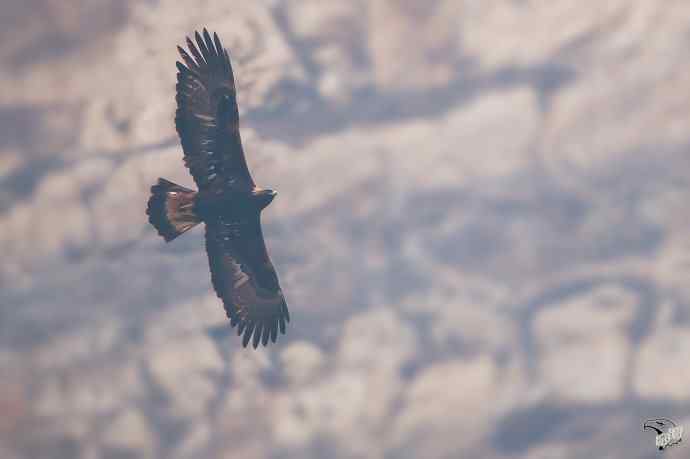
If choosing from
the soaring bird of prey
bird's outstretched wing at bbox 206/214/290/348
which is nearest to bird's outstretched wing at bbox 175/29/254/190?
the soaring bird of prey

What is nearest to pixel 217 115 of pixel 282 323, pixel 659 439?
pixel 282 323

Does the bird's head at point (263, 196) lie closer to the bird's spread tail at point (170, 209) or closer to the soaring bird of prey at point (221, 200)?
the soaring bird of prey at point (221, 200)

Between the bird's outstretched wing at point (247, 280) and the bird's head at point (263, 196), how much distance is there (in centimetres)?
104

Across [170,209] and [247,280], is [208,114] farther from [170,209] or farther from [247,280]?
[247,280]

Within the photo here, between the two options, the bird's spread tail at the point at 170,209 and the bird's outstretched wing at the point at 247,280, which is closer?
the bird's spread tail at the point at 170,209

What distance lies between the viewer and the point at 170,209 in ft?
75.9

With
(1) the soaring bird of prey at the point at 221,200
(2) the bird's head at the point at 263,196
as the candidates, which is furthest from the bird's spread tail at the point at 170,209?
(2) the bird's head at the point at 263,196

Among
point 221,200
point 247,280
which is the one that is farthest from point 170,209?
point 247,280

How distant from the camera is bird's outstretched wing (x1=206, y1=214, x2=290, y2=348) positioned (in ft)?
82.6

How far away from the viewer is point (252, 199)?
24.0m

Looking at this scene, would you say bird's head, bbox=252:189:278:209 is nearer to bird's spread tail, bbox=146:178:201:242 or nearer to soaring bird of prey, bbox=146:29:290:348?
soaring bird of prey, bbox=146:29:290:348

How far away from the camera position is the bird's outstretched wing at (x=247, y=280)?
82.6 ft

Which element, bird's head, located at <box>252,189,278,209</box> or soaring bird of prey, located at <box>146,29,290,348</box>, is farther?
bird's head, located at <box>252,189,278,209</box>

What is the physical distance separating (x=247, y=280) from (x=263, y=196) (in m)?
2.94
